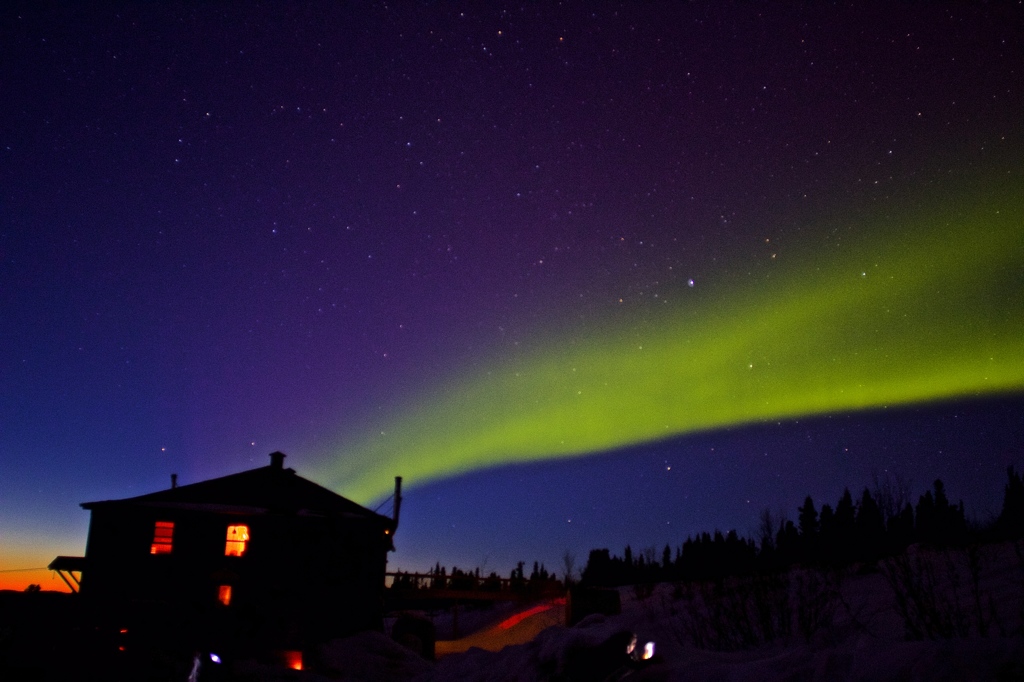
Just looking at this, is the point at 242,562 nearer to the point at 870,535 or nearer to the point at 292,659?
the point at 292,659

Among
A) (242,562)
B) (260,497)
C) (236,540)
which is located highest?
(260,497)

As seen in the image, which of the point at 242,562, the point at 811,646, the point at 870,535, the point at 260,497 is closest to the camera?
the point at 811,646

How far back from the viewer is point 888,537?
71.3ft

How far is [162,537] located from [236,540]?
2.42 meters

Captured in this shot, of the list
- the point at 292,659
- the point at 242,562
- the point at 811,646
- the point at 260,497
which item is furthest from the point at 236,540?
the point at 811,646

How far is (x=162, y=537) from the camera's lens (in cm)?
2458

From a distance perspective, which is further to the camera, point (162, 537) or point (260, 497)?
point (260, 497)

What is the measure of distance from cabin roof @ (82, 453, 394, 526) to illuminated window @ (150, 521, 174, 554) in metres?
0.66

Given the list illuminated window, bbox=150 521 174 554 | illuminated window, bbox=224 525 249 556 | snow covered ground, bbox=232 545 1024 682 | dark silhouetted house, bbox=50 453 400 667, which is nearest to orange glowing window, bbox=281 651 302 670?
dark silhouetted house, bbox=50 453 400 667

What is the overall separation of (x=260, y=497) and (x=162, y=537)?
3527 mm

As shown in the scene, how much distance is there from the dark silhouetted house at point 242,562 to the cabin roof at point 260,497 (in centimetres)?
5

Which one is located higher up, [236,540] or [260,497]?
[260,497]

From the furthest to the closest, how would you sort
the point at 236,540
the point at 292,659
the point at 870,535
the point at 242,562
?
1. the point at 870,535
2. the point at 236,540
3. the point at 242,562
4. the point at 292,659

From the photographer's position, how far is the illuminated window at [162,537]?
2436 cm
